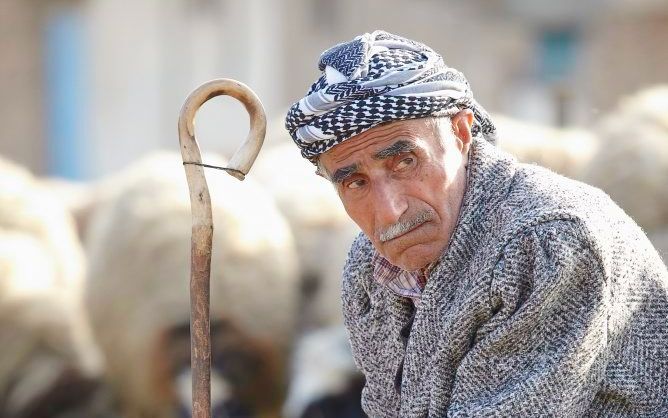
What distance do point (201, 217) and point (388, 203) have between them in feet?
1.44

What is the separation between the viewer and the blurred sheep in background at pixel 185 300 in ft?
20.1

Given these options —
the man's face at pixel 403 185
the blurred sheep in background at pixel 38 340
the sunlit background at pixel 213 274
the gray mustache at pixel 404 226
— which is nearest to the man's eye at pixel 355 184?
the man's face at pixel 403 185

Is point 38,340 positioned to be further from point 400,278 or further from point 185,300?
point 400,278

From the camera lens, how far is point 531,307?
2.33 m

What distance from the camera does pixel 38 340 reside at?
670cm

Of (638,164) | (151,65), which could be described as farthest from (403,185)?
(151,65)

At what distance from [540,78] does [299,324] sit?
42.4 feet

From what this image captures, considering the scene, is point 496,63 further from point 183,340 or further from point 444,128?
point 444,128

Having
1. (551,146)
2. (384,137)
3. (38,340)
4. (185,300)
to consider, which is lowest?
(38,340)

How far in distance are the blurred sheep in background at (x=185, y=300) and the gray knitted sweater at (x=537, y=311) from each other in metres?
3.56

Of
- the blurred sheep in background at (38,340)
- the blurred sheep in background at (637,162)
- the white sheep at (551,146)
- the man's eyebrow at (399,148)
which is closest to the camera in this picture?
the man's eyebrow at (399,148)

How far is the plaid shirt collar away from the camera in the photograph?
260cm

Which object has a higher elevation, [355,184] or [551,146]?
[355,184]

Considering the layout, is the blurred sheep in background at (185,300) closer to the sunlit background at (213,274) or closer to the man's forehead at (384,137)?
the sunlit background at (213,274)
